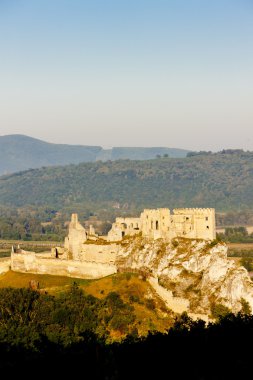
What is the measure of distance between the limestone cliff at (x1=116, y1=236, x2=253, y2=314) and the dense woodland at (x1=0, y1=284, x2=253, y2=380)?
397 centimetres

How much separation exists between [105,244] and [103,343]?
90.9ft

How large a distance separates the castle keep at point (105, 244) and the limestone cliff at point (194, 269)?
1.33 m

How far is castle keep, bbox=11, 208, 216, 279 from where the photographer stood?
313 ft

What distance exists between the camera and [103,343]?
71438 mm

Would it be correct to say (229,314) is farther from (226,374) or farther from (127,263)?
(226,374)

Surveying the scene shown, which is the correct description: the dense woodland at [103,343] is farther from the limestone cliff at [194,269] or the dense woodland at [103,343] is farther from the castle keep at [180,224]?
the castle keep at [180,224]

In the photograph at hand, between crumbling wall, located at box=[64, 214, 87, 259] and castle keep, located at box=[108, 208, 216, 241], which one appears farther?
crumbling wall, located at box=[64, 214, 87, 259]

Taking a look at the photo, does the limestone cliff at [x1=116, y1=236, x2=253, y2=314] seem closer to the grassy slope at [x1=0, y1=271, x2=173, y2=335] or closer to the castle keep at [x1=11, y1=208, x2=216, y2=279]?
the castle keep at [x1=11, y1=208, x2=216, y2=279]

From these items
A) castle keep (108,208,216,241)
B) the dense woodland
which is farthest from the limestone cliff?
the dense woodland

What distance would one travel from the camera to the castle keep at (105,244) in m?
95.4

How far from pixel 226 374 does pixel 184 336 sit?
45.8 feet

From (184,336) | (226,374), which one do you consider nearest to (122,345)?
(184,336)

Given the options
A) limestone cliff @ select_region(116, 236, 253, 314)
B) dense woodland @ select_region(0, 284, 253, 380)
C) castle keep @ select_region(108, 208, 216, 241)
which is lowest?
dense woodland @ select_region(0, 284, 253, 380)

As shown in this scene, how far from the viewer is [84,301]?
281ft
